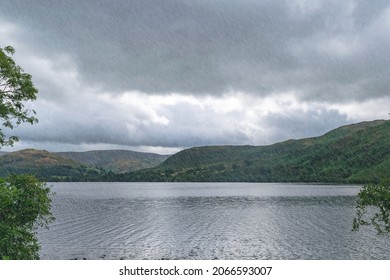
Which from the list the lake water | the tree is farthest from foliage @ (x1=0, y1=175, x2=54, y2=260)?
the lake water

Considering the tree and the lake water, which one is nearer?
the tree

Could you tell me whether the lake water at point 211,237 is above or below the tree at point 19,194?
below

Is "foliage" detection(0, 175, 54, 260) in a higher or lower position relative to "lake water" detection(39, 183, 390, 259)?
higher

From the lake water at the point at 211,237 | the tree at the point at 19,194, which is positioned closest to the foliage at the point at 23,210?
the tree at the point at 19,194

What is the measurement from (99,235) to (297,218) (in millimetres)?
57066

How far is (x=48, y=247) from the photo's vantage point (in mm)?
65688

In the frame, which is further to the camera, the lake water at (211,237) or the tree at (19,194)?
the lake water at (211,237)

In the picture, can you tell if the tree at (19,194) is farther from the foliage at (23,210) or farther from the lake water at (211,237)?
the lake water at (211,237)

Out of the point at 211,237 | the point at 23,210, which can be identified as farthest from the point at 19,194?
the point at 211,237

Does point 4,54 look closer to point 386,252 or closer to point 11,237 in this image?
point 11,237

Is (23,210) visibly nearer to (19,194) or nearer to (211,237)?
(19,194)

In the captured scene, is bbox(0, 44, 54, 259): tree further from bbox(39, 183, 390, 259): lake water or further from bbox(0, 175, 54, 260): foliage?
bbox(39, 183, 390, 259): lake water
